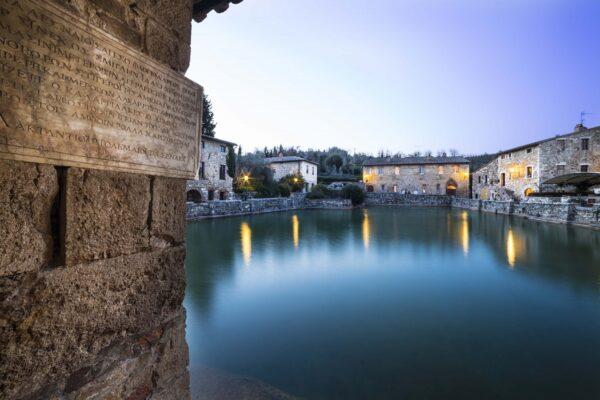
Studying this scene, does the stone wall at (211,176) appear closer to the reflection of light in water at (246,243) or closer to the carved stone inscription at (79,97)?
the reflection of light in water at (246,243)

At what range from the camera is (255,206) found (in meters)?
25.6

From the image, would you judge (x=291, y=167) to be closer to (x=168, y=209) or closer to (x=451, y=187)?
(x=451, y=187)

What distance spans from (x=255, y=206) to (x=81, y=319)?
2425 cm

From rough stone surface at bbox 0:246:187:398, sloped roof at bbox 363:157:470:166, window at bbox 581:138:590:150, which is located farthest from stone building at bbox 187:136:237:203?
window at bbox 581:138:590:150

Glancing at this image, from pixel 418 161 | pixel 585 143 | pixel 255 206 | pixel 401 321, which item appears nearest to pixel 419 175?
pixel 418 161

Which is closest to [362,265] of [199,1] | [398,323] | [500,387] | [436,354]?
[398,323]

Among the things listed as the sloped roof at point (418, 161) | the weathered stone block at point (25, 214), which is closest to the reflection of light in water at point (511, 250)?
the weathered stone block at point (25, 214)

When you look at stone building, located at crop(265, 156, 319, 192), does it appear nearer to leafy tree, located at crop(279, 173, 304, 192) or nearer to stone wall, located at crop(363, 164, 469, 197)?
leafy tree, located at crop(279, 173, 304, 192)

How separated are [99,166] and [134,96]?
1.63 ft

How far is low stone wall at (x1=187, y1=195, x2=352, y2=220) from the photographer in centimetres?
2025

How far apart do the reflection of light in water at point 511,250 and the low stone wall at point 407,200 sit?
2539cm

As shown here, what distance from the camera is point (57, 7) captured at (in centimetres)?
135

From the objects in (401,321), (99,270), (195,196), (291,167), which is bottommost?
(401,321)

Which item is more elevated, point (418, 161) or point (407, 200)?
point (418, 161)
